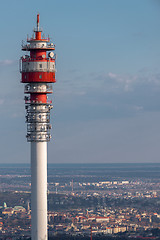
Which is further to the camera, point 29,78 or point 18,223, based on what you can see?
point 18,223

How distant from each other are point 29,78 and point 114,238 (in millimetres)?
82538

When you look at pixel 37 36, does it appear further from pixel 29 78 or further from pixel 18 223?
pixel 18 223

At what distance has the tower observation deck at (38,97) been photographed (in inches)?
2250

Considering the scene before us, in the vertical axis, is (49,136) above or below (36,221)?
above

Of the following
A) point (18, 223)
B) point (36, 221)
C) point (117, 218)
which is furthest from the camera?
point (117, 218)

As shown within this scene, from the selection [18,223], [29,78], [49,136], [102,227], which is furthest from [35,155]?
[18,223]

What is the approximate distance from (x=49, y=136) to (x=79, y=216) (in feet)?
447

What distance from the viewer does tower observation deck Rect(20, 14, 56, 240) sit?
57156 millimetres

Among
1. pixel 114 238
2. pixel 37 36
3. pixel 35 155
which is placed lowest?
pixel 114 238

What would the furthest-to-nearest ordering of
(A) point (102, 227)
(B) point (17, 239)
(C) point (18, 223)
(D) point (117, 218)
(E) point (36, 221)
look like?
(D) point (117, 218) < (C) point (18, 223) < (A) point (102, 227) < (B) point (17, 239) < (E) point (36, 221)

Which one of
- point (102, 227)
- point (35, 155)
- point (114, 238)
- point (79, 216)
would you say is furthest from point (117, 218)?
point (35, 155)

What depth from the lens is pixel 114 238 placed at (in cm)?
13575

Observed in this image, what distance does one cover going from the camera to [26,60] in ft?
189

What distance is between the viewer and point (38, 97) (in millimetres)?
57562
